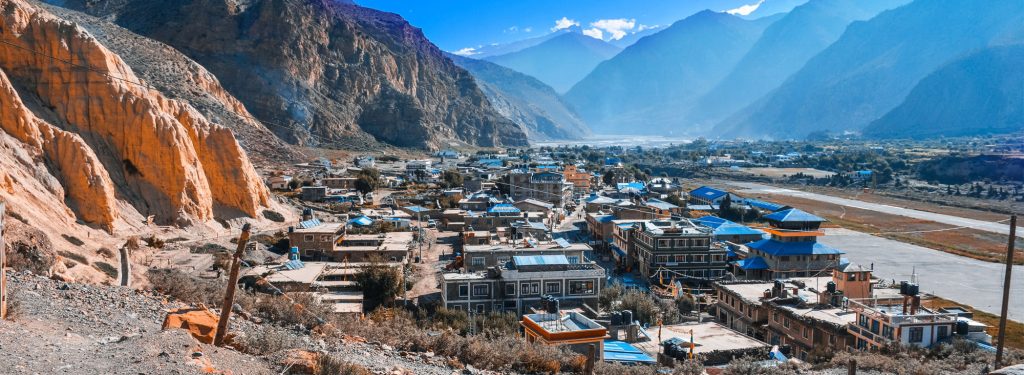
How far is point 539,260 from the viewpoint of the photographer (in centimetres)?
2381

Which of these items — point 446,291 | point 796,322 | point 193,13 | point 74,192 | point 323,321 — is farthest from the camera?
point 193,13

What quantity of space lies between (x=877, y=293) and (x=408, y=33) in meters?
158

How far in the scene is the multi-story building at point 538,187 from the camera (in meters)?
53.8

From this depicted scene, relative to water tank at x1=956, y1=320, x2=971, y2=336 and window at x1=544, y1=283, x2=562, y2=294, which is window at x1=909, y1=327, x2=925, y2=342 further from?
window at x1=544, y1=283, x2=562, y2=294

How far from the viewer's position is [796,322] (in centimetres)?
1927

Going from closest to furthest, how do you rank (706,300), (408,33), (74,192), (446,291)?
(446,291) < (74,192) < (706,300) < (408,33)

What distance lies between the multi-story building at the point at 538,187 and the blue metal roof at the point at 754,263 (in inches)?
937

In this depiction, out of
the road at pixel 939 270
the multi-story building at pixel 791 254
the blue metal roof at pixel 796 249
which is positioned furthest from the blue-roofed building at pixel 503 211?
the road at pixel 939 270

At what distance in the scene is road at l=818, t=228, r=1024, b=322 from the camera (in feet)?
97.1

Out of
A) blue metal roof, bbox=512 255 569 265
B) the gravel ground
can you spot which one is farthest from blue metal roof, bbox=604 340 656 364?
blue metal roof, bbox=512 255 569 265

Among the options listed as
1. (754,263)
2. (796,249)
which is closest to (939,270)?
(796,249)

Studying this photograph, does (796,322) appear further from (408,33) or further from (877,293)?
(408,33)

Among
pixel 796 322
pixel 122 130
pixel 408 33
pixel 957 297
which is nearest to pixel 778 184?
pixel 957 297

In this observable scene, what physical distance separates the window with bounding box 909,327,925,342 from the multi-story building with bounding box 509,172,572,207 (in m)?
37.1
